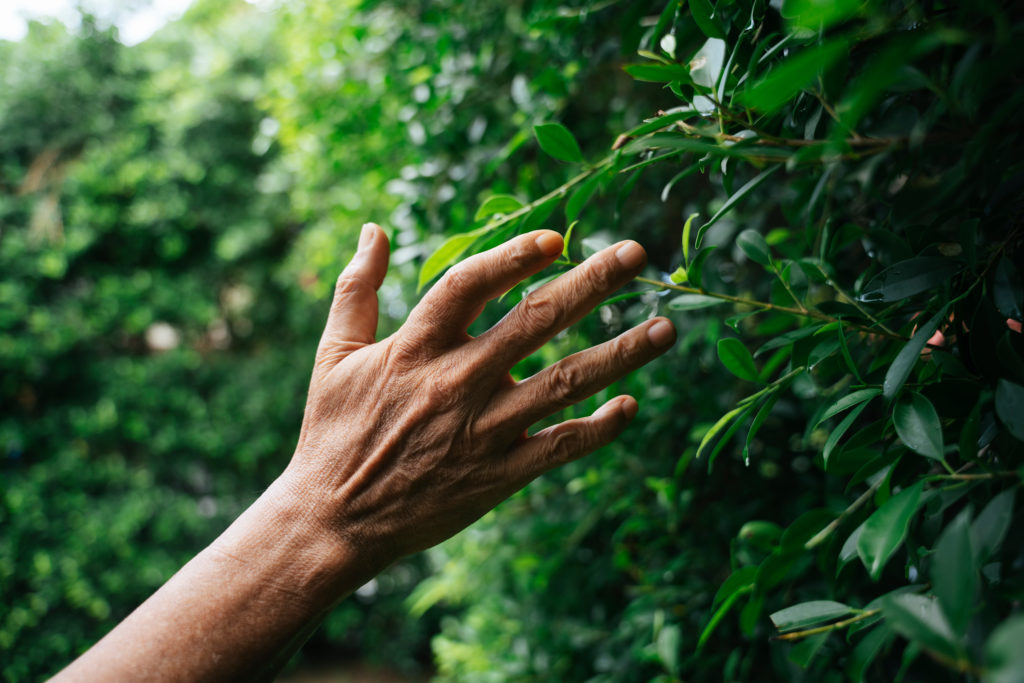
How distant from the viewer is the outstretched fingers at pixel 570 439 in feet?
2.46

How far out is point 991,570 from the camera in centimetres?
51

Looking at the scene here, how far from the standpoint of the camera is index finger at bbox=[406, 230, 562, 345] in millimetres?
652

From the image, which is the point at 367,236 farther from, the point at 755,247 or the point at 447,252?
the point at 755,247

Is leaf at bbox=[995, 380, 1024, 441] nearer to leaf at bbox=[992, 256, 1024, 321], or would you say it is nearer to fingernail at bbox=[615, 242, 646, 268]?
leaf at bbox=[992, 256, 1024, 321]

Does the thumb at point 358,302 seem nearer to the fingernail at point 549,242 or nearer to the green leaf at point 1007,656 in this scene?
the fingernail at point 549,242

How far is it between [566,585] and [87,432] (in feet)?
12.7

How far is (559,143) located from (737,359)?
317 mm

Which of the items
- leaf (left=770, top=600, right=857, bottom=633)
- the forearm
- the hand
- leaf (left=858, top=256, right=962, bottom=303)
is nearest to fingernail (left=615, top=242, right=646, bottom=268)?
the hand

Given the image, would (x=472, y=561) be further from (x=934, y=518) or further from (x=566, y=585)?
(x=934, y=518)

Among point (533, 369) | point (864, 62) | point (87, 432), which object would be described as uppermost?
point (864, 62)

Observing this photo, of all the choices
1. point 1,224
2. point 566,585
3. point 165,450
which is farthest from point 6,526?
point 566,585

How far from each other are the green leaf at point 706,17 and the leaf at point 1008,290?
0.32m

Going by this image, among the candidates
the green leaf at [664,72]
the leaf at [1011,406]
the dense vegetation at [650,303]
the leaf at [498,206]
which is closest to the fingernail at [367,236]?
the dense vegetation at [650,303]

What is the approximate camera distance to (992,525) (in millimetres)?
393
